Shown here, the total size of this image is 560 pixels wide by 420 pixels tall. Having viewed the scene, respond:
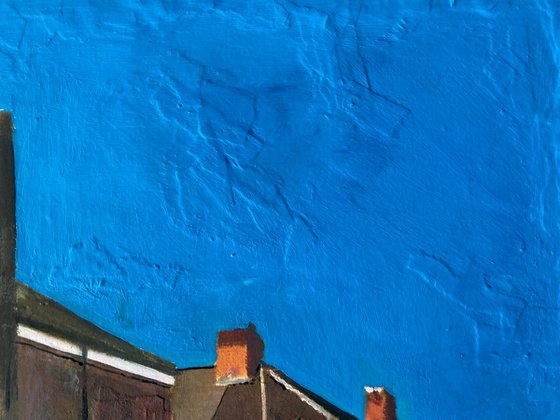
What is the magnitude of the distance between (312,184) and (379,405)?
2.27 feet

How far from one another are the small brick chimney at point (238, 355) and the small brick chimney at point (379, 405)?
1.16 ft

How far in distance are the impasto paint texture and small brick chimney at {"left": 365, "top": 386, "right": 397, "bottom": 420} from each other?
0.02 m

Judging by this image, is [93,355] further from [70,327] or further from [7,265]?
[7,265]

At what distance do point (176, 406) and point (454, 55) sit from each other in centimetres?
139

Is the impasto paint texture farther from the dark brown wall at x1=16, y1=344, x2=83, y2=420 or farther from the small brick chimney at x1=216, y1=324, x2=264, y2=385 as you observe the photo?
the dark brown wall at x1=16, y1=344, x2=83, y2=420

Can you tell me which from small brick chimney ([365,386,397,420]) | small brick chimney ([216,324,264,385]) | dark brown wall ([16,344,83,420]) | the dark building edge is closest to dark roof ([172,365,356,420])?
small brick chimney ([216,324,264,385])

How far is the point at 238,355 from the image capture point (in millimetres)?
1432

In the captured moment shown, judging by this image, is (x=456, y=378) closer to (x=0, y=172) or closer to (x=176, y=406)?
A: (x=176, y=406)

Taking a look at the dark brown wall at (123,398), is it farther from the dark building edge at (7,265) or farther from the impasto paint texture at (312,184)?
the dark building edge at (7,265)

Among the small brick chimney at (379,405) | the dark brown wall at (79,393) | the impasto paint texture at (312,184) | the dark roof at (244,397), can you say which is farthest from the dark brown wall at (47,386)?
the small brick chimney at (379,405)

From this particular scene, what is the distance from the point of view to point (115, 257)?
1.46m

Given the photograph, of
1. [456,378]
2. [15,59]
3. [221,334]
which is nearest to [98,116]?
[15,59]

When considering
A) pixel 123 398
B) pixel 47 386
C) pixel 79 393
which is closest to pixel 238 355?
pixel 123 398

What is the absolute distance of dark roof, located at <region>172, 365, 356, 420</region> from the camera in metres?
1.42
